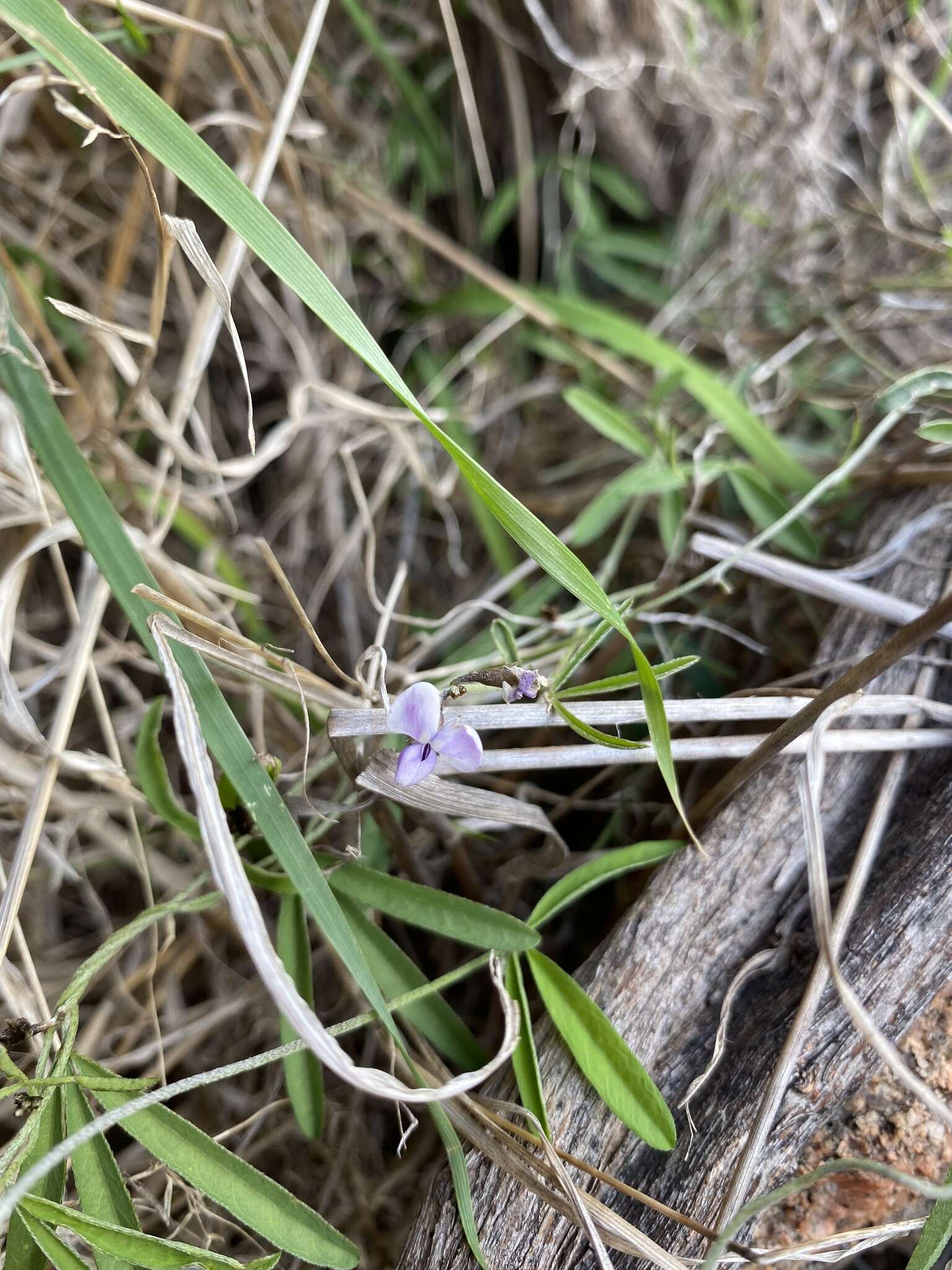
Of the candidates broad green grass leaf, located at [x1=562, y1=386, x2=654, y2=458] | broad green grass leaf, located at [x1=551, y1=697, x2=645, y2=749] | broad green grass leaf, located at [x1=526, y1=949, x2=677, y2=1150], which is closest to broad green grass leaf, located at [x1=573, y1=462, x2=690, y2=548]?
broad green grass leaf, located at [x1=562, y1=386, x2=654, y2=458]

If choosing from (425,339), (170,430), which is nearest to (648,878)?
(170,430)

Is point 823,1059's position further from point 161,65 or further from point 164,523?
point 161,65

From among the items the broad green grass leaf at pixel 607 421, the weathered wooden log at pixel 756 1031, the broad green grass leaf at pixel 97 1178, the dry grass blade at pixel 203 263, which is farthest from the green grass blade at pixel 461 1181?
the broad green grass leaf at pixel 607 421

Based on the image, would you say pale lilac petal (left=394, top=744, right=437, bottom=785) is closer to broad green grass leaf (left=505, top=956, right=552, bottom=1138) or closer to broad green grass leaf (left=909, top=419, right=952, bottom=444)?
broad green grass leaf (left=505, top=956, right=552, bottom=1138)

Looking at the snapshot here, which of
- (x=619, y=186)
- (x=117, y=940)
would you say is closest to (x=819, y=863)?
(x=117, y=940)

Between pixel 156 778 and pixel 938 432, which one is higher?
pixel 156 778

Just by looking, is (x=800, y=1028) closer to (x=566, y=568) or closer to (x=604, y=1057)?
(x=604, y=1057)
